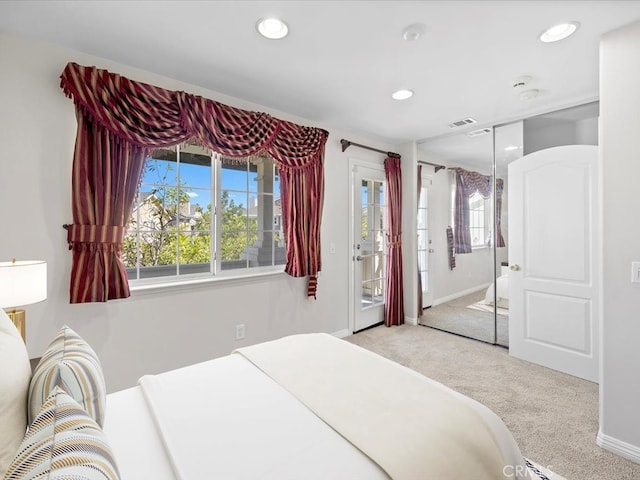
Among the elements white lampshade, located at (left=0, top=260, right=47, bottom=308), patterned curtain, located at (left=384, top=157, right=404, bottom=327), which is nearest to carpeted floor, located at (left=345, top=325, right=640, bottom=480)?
patterned curtain, located at (left=384, top=157, right=404, bottom=327)

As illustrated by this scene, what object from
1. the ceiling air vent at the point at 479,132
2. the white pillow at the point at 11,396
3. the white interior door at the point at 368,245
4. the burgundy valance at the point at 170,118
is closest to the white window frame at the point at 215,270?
the burgundy valance at the point at 170,118

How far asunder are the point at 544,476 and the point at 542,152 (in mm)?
2627

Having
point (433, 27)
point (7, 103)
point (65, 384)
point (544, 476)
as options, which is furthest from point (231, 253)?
point (544, 476)

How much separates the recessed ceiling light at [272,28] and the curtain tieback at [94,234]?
158cm

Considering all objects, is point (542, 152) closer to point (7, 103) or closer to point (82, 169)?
point (82, 169)

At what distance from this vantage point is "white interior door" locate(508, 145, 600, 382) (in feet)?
8.73

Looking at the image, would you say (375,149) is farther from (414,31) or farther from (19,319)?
(19,319)

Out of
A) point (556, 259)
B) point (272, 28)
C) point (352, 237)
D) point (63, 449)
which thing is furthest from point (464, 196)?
point (63, 449)

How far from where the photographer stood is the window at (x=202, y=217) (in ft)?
8.00

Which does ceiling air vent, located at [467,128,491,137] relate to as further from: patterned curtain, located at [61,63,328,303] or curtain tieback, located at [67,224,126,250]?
curtain tieback, located at [67,224,126,250]

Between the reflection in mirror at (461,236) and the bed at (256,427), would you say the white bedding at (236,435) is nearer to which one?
the bed at (256,427)

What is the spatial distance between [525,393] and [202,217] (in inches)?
119

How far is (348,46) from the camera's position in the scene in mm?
2010

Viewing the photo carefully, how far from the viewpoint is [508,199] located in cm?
322
